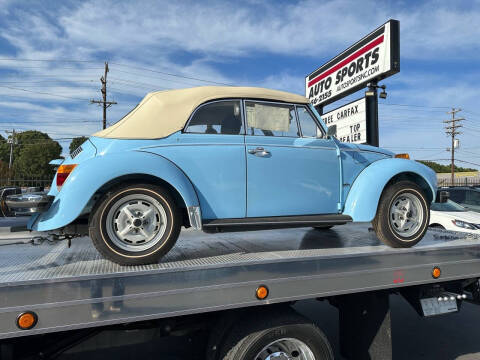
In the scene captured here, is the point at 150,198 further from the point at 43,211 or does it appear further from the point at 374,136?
the point at 374,136

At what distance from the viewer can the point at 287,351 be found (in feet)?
9.00

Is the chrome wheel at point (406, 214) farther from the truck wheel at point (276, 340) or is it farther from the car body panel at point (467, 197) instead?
the car body panel at point (467, 197)

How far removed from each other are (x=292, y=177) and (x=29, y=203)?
2.04 meters

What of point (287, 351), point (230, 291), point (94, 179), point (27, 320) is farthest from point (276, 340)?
point (94, 179)

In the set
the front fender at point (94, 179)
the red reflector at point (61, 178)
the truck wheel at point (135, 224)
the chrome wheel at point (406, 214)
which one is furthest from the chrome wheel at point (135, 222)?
the chrome wheel at point (406, 214)

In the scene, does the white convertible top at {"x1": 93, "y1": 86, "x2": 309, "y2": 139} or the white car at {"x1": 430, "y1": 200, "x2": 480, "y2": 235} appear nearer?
the white convertible top at {"x1": 93, "y1": 86, "x2": 309, "y2": 139}

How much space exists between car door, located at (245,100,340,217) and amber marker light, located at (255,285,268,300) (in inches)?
28.4

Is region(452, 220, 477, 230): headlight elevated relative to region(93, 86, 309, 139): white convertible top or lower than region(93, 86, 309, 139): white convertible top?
lower

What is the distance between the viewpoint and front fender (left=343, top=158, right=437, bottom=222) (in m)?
3.37

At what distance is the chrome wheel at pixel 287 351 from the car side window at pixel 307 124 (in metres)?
1.78

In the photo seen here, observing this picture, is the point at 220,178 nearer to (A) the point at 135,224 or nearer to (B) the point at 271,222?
(B) the point at 271,222

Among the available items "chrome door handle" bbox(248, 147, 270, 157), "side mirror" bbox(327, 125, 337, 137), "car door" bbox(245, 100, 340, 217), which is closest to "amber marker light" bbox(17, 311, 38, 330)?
"car door" bbox(245, 100, 340, 217)

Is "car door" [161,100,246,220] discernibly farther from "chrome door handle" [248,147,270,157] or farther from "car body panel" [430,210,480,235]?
"car body panel" [430,210,480,235]

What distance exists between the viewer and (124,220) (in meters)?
2.68
